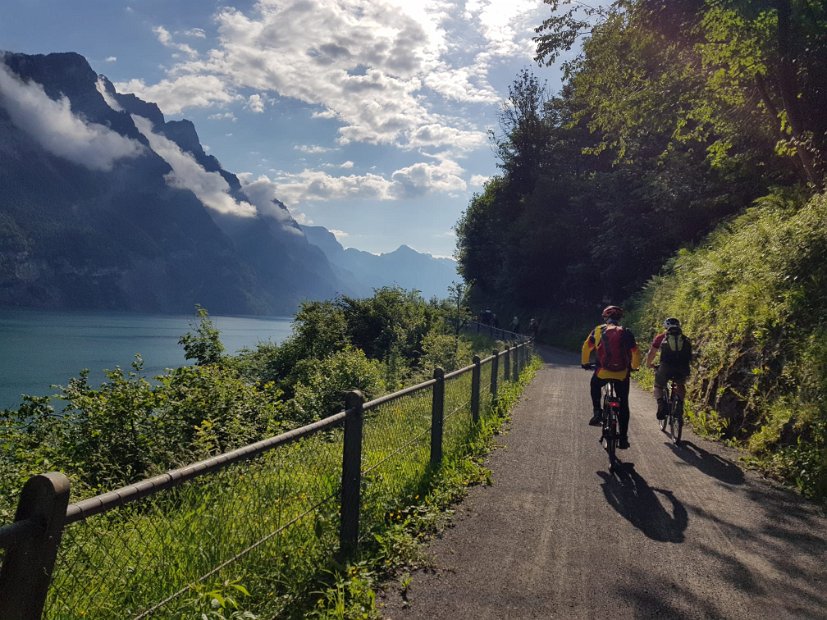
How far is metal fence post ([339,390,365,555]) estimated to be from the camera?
4375 mm

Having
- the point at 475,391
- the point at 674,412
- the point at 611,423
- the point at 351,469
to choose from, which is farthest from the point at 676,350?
the point at 351,469

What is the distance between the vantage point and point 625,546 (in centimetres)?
484

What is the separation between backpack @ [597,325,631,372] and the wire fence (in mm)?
3400

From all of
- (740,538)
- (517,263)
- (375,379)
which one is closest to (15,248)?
(517,263)

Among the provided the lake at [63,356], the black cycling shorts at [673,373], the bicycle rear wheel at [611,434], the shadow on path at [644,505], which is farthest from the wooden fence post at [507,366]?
the lake at [63,356]

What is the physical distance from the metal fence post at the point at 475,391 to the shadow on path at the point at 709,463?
309cm

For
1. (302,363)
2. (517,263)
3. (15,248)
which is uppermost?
(15,248)

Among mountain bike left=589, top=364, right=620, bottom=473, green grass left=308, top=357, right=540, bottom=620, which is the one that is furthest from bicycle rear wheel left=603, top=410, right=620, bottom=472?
green grass left=308, top=357, right=540, bottom=620

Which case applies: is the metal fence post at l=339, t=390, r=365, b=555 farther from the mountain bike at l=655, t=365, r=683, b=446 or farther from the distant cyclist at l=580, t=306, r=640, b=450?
the mountain bike at l=655, t=365, r=683, b=446

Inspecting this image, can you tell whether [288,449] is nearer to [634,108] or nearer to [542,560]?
[542,560]

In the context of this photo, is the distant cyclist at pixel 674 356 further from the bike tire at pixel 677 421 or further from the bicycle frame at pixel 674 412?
the bike tire at pixel 677 421

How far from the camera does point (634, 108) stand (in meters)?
15.4

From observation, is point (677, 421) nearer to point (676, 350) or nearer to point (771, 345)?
point (676, 350)

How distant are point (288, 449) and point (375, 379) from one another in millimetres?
12834
